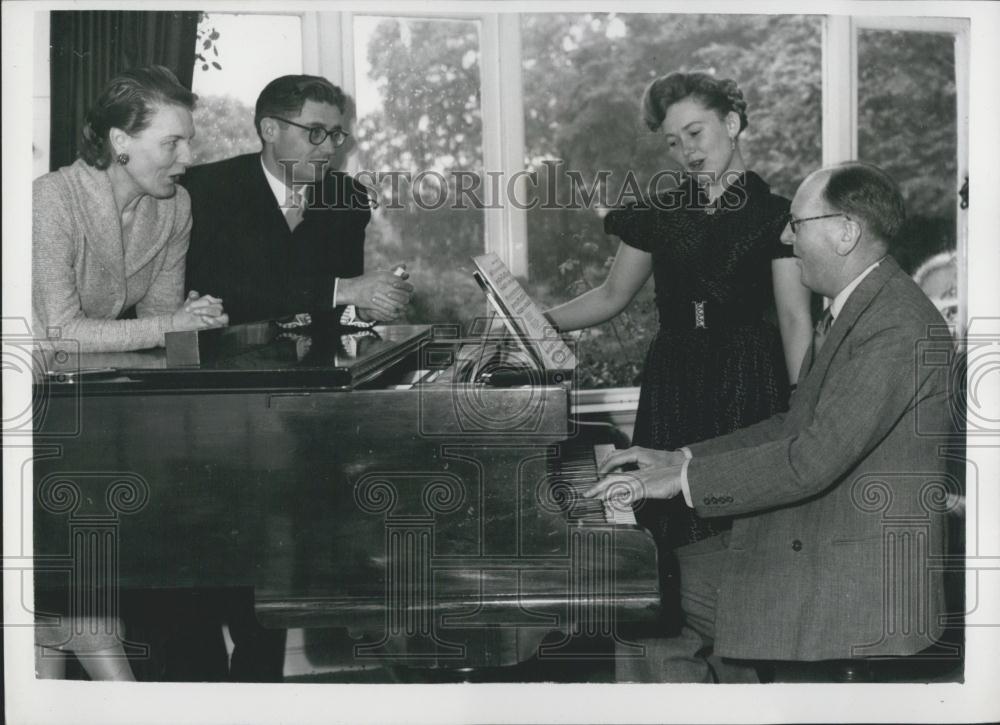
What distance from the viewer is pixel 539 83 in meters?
3.71

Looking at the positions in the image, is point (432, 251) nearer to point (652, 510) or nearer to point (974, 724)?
point (652, 510)

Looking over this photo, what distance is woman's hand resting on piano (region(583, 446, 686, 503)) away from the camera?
2.17m

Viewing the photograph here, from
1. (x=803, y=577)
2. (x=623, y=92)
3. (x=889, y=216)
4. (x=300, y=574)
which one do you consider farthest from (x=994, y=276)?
(x=300, y=574)

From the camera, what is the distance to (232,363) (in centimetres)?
204

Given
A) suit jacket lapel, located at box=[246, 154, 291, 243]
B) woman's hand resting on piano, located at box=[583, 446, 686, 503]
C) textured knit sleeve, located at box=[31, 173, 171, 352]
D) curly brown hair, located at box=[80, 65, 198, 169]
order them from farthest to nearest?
suit jacket lapel, located at box=[246, 154, 291, 243]
curly brown hair, located at box=[80, 65, 198, 169]
textured knit sleeve, located at box=[31, 173, 171, 352]
woman's hand resting on piano, located at box=[583, 446, 686, 503]

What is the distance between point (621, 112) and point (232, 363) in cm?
221

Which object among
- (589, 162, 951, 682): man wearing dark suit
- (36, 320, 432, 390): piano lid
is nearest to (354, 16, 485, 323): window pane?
(36, 320, 432, 390): piano lid

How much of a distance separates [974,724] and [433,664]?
152cm

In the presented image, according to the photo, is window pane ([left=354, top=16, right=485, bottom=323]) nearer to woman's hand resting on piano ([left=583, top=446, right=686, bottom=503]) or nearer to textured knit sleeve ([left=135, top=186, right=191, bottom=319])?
textured knit sleeve ([left=135, top=186, right=191, bottom=319])

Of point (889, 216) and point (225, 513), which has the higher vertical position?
point (889, 216)

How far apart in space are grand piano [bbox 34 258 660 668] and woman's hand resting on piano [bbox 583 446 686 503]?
169 millimetres

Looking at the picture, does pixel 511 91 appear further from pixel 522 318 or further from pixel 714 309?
pixel 522 318

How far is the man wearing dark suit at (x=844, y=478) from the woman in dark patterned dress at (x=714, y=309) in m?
0.52

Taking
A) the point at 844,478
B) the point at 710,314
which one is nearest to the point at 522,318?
the point at 844,478
